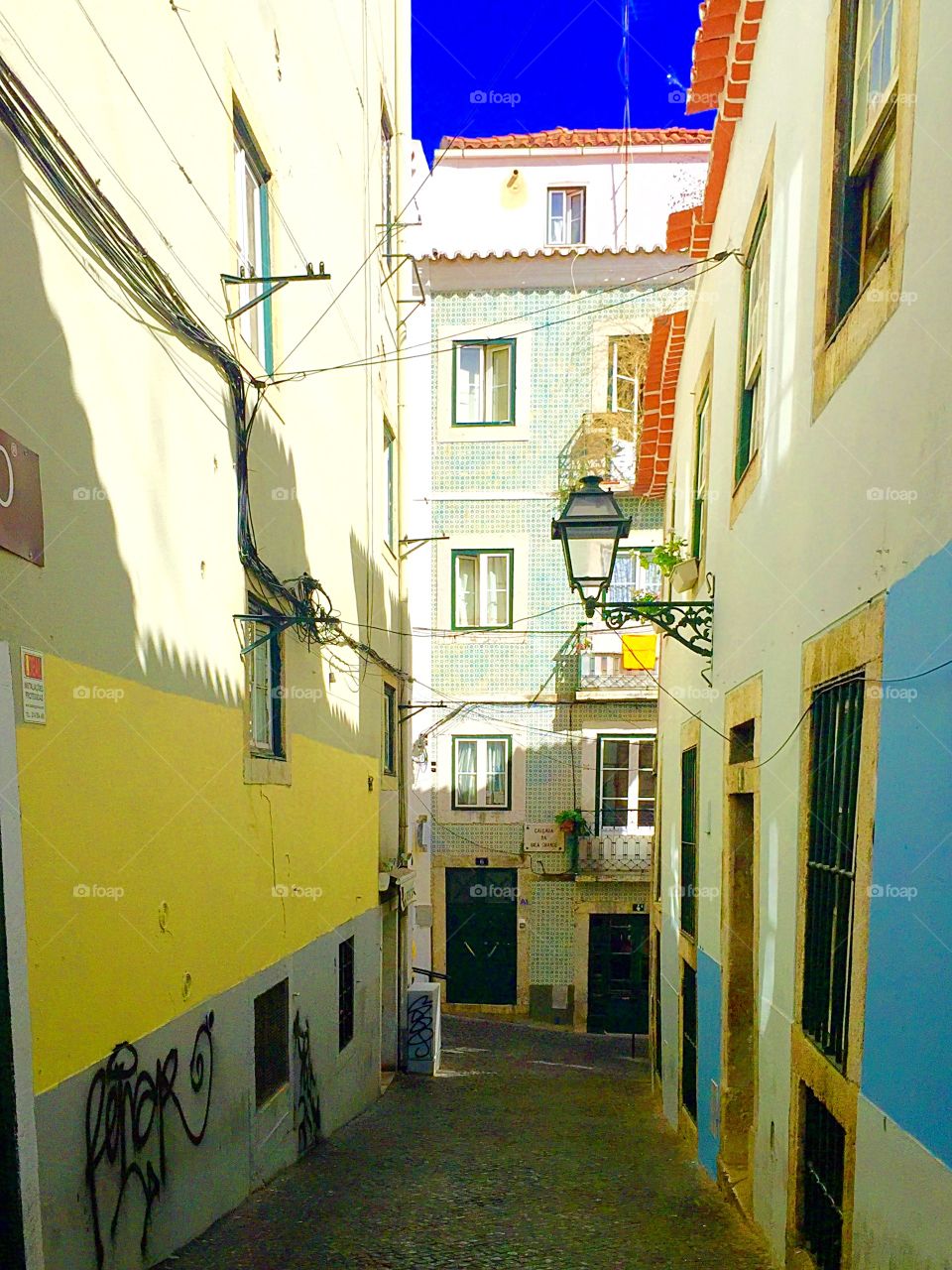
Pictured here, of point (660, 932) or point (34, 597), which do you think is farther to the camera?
point (660, 932)

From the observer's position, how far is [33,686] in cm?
374

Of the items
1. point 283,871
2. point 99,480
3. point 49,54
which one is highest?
point 49,54

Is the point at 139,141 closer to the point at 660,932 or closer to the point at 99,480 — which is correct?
the point at 99,480

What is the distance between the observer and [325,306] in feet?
28.6

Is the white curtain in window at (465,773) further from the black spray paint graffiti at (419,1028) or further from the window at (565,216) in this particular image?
the window at (565,216)

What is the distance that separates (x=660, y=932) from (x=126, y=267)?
28.8 feet

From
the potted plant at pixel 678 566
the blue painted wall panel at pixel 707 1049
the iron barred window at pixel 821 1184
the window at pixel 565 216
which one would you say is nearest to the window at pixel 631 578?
the window at pixel 565 216

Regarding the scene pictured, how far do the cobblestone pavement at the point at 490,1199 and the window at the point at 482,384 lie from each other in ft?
35.1

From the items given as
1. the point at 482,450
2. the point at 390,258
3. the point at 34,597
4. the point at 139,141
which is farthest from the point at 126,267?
the point at 482,450

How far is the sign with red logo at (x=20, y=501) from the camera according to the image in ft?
11.6

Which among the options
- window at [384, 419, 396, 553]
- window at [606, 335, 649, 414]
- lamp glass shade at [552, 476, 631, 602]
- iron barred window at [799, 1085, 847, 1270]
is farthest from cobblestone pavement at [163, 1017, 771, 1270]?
window at [606, 335, 649, 414]

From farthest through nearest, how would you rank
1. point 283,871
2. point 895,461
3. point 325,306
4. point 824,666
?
point 325,306, point 283,871, point 824,666, point 895,461

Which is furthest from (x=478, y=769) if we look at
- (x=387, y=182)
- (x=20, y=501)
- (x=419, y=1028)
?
(x=20, y=501)

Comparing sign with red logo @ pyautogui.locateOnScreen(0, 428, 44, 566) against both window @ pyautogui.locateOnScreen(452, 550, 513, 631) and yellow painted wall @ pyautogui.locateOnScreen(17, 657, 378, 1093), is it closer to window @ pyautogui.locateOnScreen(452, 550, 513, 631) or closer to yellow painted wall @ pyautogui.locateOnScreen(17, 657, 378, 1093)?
yellow painted wall @ pyautogui.locateOnScreen(17, 657, 378, 1093)
